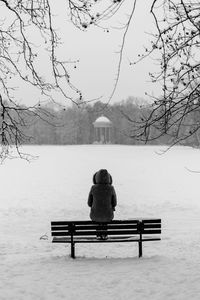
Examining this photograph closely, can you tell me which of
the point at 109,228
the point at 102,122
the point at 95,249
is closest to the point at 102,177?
the point at 109,228

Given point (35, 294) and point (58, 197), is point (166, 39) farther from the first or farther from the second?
point (58, 197)

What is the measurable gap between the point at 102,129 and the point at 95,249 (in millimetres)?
100145

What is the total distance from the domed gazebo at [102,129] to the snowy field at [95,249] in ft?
254

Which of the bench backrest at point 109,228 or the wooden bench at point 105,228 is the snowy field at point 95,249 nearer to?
the wooden bench at point 105,228

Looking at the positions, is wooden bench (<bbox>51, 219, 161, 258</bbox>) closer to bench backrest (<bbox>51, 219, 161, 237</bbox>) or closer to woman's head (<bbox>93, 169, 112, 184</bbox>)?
bench backrest (<bbox>51, 219, 161, 237</bbox>)

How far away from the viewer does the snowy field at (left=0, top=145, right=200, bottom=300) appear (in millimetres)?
7262

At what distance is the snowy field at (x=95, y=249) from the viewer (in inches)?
286

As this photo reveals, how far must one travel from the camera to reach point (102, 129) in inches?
4400

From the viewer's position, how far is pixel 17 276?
822cm

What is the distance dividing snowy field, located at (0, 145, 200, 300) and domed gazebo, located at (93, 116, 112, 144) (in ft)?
254

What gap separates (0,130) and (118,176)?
90.3 feet

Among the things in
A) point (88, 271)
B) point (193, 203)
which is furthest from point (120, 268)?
point (193, 203)

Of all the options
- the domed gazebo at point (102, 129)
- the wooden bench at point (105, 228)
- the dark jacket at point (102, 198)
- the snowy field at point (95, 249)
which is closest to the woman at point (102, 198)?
the dark jacket at point (102, 198)

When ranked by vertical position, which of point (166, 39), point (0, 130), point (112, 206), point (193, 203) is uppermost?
point (166, 39)
